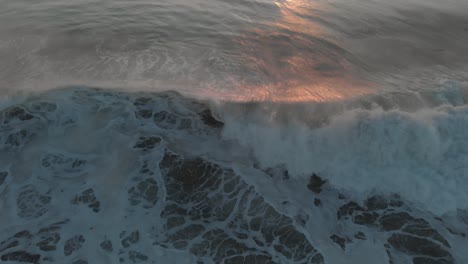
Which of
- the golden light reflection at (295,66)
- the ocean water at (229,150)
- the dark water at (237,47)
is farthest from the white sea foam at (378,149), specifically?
the dark water at (237,47)

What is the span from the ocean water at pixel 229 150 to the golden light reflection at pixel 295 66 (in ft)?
0.22

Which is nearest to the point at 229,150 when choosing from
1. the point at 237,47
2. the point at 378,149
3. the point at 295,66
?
the point at 378,149

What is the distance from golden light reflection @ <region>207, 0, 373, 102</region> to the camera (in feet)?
28.3

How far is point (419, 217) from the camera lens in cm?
627

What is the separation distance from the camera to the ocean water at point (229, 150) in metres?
5.80

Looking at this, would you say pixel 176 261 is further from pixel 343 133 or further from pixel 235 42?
pixel 235 42

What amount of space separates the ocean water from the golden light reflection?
66 mm

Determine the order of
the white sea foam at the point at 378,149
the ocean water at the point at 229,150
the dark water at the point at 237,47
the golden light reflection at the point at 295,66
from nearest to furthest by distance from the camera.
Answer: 1. the ocean water at the point at 229,150
2. the white sea foam at the point at 378,149
3. the golden light reflection at the point at 295,66
4. the dark water at the point at 237,47

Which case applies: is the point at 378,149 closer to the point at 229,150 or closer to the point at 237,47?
the point at 229,150

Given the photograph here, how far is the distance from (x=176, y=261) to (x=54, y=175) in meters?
3.37

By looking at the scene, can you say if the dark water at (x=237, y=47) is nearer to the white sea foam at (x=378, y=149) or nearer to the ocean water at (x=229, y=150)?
the ocean water at (x=229, y=150)

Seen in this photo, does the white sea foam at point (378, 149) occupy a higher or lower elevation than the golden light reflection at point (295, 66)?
lower

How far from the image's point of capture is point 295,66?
9.97 meters

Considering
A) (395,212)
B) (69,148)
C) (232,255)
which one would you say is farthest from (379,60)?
(69,148)
